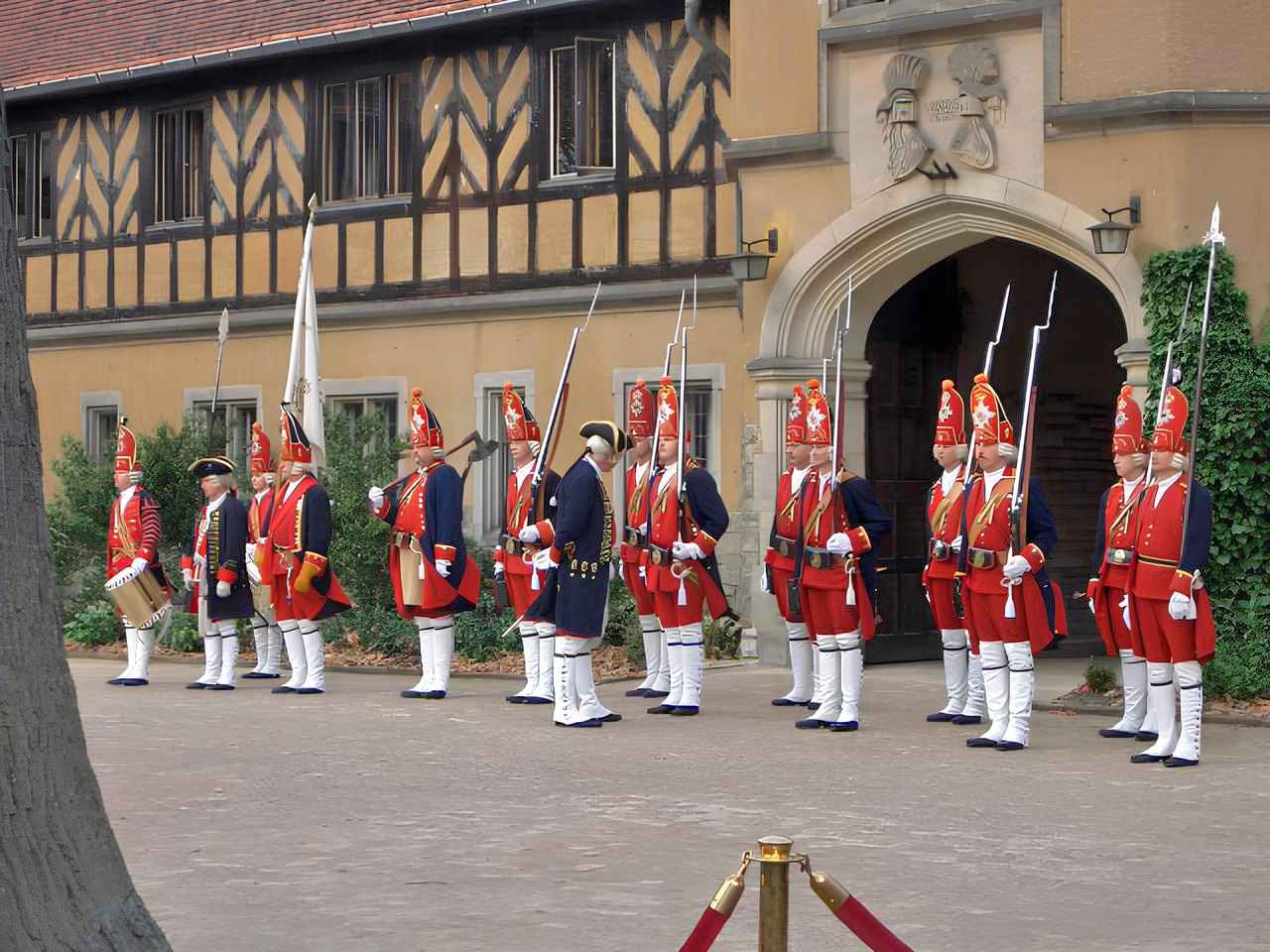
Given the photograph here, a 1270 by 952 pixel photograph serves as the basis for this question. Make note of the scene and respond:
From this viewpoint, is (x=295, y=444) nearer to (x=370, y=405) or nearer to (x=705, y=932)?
(x=370, y=405)

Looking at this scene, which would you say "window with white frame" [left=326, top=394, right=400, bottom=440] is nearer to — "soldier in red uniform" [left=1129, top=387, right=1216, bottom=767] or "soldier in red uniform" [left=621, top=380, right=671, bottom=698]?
"soldier in red uniform" [left=621, top=380, right=671, bottom=698]

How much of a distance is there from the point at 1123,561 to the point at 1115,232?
364 centimetres

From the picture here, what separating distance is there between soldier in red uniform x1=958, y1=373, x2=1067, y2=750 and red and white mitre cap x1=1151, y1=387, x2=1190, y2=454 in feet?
2.85

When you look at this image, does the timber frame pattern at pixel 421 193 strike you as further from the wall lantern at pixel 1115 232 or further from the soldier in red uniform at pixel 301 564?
the soldier in red uniform at pixel 301 564

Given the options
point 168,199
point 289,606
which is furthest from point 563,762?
point 168,199

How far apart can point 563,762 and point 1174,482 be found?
3.75 metres

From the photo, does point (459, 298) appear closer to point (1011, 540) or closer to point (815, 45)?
point (815, 45)

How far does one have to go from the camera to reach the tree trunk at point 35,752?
212 inches

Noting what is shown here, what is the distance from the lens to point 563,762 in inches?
442

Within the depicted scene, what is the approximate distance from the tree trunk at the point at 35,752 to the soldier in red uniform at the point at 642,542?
29.5 ft

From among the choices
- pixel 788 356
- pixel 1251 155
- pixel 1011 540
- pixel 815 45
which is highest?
pixel 815 45

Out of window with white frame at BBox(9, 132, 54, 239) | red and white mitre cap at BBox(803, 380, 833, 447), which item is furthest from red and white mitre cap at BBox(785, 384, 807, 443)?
window with white frame at BBox(9, 132, 54, 239)

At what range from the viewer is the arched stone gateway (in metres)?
15.7

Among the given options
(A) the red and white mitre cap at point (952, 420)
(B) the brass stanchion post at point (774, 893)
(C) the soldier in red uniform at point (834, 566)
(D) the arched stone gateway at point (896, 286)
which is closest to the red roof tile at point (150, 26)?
(D) the arched stone gateway at point (896, 286)
